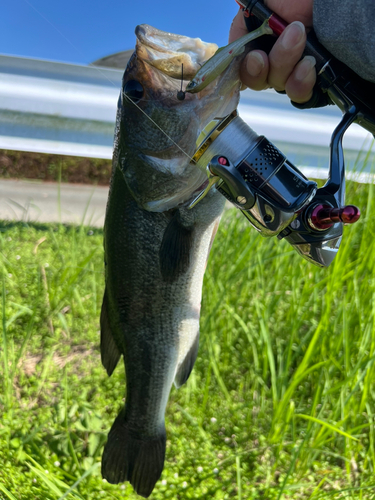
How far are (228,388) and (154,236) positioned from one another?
118cm

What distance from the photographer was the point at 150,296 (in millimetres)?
A: 1444

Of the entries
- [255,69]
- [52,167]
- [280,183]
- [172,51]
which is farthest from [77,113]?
[280,183]

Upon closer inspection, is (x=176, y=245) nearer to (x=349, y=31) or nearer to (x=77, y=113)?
(x=349, y=31)

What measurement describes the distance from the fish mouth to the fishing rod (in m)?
0.16

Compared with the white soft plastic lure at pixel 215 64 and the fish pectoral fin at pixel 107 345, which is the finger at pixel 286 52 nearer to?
the white soft plastic lure at pixel 215 64

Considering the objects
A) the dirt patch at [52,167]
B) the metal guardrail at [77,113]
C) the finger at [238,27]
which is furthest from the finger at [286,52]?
the dirt patch at [52,167]

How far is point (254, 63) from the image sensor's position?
1116 millimetres

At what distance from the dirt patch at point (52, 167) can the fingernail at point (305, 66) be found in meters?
1.71

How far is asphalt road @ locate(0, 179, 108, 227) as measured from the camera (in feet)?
9.70

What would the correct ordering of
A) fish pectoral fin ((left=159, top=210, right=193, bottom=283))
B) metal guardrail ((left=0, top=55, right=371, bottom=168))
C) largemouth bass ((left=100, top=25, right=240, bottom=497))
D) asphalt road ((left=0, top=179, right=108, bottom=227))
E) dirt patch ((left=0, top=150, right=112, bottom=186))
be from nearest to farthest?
1. largemouth bass ((left=100, top=25, right=240, bottom=497))
2. fish pectoral fin ((left=159, top=210, right=193, bottom=283))
3. metal guardrail ((left=0, top=55, right=371, bottom=168))
4. dirt patch ((left=0, top=150, right=112, bottom=186))
5. asphalt road ((left=0, top=179, right=108, bottom=227))

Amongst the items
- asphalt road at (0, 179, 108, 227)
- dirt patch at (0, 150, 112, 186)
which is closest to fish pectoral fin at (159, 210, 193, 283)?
dirt patch at (0, 150, 112, 186)

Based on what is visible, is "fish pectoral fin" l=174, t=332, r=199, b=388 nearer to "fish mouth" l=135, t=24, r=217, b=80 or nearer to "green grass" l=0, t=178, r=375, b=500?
"green grass" l=0, t=178, r=375, b=500

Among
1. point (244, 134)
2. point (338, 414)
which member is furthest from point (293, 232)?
point (338, 414)

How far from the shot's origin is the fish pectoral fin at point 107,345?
1.49 m
